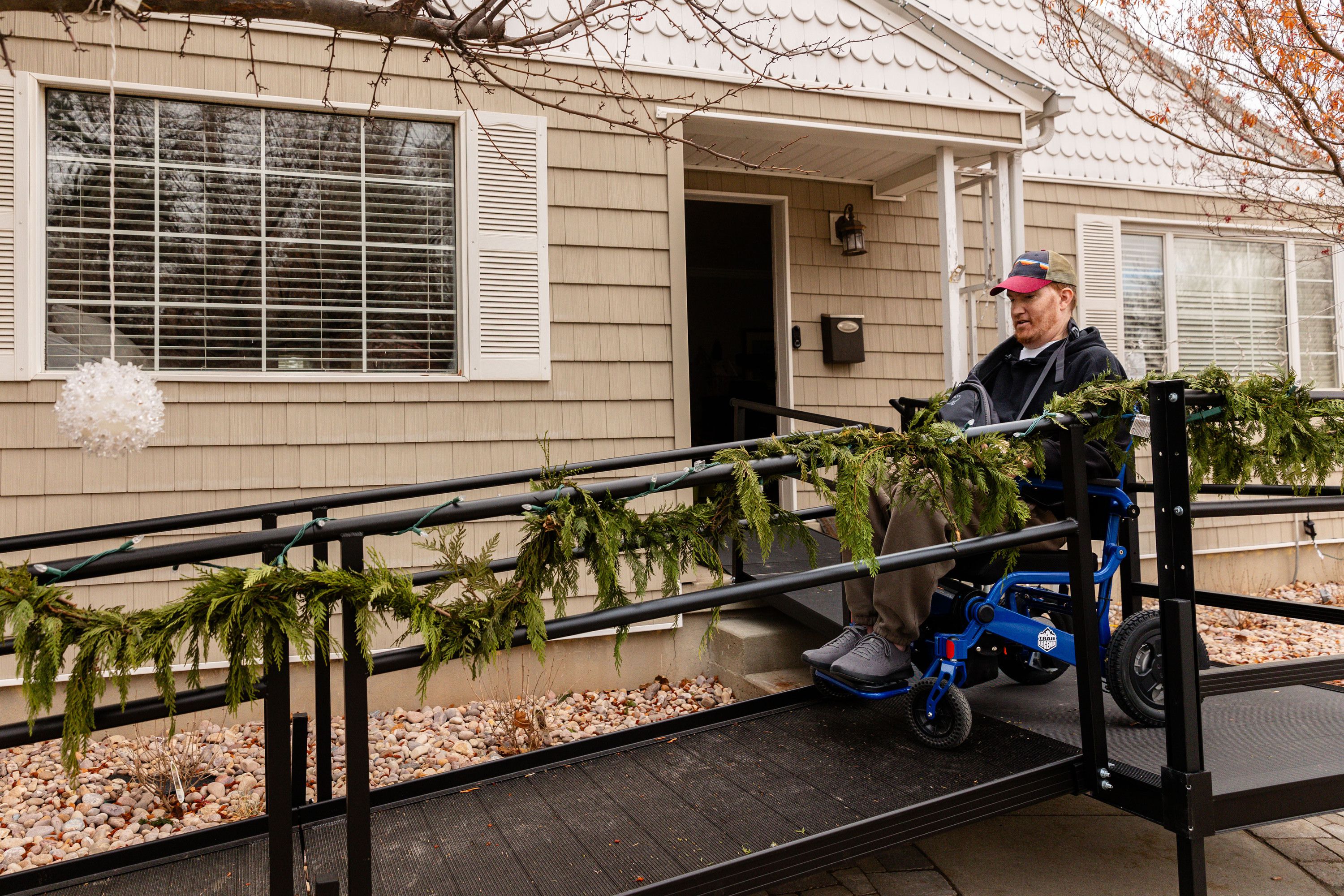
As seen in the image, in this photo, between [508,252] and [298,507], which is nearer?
[298,507]

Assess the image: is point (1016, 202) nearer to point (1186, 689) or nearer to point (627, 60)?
point (627, 60)

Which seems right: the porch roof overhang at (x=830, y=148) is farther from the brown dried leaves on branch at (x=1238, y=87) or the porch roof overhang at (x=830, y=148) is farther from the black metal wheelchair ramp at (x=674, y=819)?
the black metal wheelchair ramp at (x=674, y=819)

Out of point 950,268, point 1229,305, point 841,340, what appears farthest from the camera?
point 1229,305

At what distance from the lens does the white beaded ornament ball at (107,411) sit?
1721mm

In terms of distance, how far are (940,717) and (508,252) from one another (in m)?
3.07

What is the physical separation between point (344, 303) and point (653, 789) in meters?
2.91

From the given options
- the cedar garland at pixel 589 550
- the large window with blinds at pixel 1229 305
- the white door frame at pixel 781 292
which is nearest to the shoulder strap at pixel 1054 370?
the cedar garland at pixel 589 550

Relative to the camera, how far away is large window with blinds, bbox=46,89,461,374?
4066 millimetres

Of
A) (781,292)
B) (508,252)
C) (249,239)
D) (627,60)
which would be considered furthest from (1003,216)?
(249,239)

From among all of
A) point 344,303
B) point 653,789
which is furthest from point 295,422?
point 653,789

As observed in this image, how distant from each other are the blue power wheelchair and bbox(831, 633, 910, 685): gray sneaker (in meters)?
0.03

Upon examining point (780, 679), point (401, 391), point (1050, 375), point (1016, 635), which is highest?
point (401, 391)

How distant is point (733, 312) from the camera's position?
661 centimetres

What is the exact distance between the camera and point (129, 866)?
2.33m
